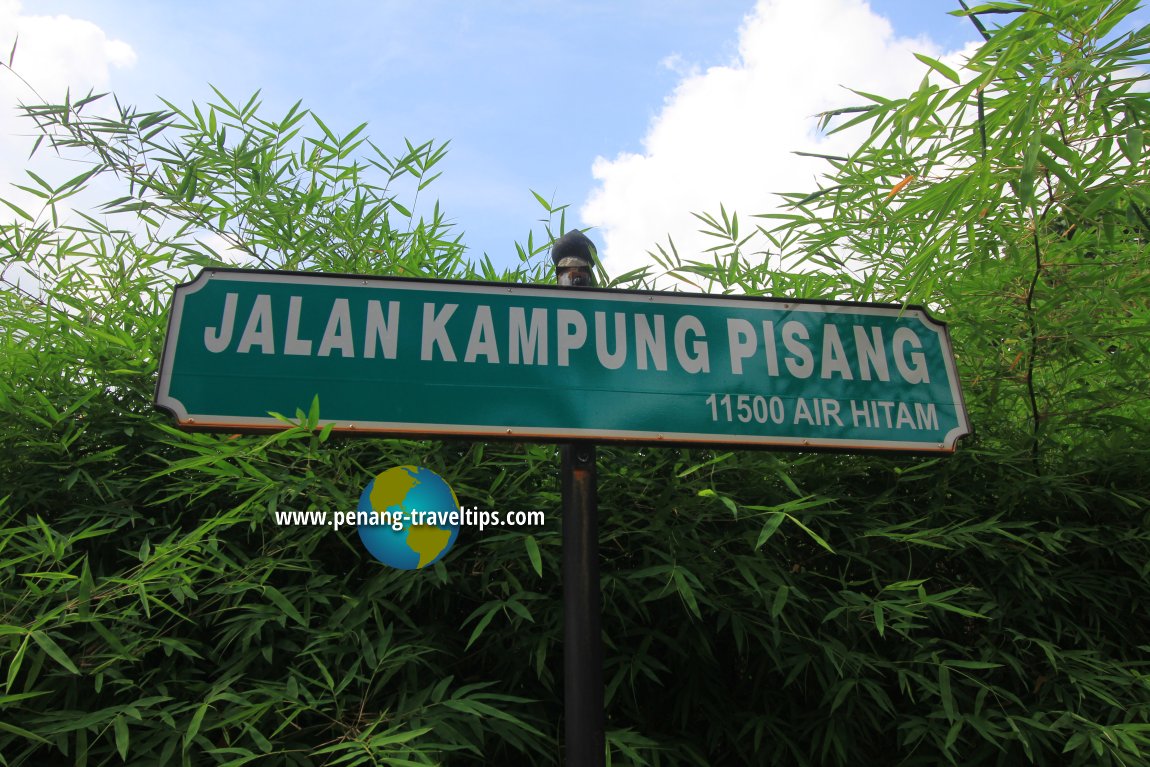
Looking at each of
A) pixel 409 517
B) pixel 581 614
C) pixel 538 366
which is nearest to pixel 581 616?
pixel 581 614

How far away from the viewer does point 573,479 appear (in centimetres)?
98

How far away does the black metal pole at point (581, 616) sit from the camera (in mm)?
856

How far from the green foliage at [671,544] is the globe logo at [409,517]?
1.9 inches

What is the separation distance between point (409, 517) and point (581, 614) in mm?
473

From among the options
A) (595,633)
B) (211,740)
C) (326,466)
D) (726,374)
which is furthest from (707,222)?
(211,740)

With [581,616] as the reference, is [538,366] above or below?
above

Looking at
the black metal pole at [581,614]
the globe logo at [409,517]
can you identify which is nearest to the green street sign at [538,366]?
the black metal pole at [581,614]

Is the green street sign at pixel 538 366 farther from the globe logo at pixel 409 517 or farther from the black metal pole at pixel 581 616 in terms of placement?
the globe logo at pixel 409 517

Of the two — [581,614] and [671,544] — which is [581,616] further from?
[671,544]

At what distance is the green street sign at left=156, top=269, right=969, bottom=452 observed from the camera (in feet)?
3.21

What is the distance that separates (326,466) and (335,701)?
42 centimetres

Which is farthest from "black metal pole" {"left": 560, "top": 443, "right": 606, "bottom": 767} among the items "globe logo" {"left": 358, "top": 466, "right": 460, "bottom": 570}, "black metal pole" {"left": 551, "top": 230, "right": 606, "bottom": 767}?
"globe logo" {"left": 358, "top": 466, "right": 460, "bottom": 570}

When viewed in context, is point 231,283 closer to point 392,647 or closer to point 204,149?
point 392,647

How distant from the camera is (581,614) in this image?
915 millimetres
